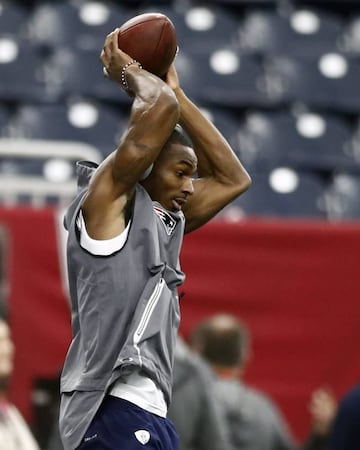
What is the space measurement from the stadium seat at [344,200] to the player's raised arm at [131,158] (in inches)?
220

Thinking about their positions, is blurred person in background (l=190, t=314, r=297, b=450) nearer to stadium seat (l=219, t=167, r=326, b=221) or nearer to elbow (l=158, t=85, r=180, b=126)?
stadium seat (l=219, t=167, r=326, b=221)

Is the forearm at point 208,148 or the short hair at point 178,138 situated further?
the forearm at point 208,148

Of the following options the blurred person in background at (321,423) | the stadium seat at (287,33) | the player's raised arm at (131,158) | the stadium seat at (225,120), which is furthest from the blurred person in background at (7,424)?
the stadium seat at (287,33)

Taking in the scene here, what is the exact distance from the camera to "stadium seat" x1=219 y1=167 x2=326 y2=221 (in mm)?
8664

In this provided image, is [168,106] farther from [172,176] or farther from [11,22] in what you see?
[11,22]

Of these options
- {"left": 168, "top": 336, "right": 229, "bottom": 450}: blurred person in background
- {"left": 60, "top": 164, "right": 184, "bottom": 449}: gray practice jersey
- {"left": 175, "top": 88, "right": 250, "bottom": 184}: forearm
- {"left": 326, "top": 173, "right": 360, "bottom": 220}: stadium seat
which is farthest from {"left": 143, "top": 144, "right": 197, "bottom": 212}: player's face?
{"left": 326, "top": 173, "right": 360, "bottom": 220}: stadium seat

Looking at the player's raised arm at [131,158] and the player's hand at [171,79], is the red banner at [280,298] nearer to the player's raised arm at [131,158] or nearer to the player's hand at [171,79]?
the player's hand at [171,79]

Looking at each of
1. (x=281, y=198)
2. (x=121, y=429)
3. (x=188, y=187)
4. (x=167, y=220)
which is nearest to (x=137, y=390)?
(x=121, y=429)

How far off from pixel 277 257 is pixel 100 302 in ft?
12.8

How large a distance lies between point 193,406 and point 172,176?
7.51 ft

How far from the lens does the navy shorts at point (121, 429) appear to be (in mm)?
3455

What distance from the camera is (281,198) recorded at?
876cm

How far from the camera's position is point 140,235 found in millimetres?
3492

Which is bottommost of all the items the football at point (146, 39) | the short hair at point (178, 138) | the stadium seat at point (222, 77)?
the stadium seat at point (222, 77)
